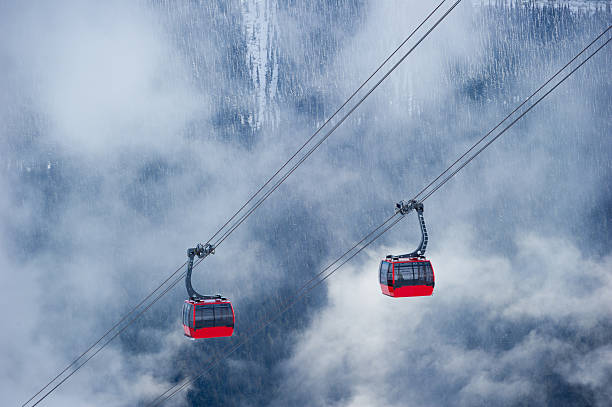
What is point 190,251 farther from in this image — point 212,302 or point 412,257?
point 412,257

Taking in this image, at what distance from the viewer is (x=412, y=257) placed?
2917 centimetres

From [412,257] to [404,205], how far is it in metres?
5.10

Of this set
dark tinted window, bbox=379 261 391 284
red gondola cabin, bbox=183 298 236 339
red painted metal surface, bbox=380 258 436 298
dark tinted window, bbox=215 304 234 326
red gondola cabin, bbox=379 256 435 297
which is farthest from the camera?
dark tinted window, bbox=215 304 234 326

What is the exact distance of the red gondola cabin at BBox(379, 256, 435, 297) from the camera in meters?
28.3

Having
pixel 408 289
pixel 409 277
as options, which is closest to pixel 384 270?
pixel 409 277

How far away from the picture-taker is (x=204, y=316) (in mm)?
29141

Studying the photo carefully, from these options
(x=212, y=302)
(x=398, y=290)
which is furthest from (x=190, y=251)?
(x=398, y=290)

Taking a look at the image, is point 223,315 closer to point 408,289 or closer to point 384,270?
point 384,270

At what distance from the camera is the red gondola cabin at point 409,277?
28266mm

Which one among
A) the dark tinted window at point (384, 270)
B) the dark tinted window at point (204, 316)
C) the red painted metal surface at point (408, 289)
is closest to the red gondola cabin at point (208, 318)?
the dark tinted window at point (204, 316)

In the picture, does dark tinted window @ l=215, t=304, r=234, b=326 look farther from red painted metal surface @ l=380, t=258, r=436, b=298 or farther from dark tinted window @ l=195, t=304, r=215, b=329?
red painted metal surface @ l=380, t=258, r=436, b=298

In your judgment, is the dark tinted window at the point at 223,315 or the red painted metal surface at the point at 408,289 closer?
the red painted metal surface at the point at 408,289

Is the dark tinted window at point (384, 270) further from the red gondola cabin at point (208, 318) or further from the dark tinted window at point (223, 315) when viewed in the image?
the dark tinted window at point (223, 315)

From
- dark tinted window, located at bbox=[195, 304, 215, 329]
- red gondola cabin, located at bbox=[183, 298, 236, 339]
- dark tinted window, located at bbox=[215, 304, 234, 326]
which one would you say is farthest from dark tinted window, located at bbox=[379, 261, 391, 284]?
dark tinted window, located at bbox=[195, 304, 215, 329]
